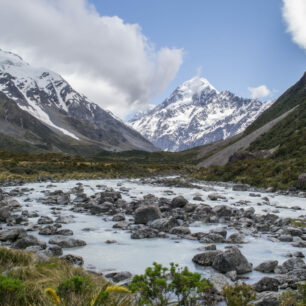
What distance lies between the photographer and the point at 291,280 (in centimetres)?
747

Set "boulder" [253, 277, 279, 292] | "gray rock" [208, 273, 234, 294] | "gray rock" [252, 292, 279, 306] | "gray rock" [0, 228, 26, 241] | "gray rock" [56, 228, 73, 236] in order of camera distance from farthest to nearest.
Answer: "gray rock" [56, 228, 73, 236]
"gray rock" [0, 228, 26, 241]
"gray rock" [208, 273, 234, 294]
"boulder" [253, 277, 279, 292]
"gray rock" [252, 292, 279, 306]

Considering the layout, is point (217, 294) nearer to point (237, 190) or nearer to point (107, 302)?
point (107, 302)

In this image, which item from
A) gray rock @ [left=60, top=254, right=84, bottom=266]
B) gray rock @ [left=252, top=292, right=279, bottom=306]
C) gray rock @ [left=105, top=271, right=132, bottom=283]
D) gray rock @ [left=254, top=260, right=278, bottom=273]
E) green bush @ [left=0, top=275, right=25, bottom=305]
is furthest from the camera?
gray rock @ [left=60, top=254, right=84, bottom=266]

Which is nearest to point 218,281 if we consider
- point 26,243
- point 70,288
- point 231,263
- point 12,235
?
point 231,263

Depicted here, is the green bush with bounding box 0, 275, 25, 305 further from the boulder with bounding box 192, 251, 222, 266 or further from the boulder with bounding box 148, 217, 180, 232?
the boulder with bounding box 148, 217, 180, 232

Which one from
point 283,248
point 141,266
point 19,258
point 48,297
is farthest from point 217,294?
point 283,248

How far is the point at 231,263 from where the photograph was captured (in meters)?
8.82

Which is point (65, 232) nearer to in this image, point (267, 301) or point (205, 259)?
point (205, 259)

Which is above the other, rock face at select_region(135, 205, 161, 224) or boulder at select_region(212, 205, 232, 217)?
boulder at select_region(212, 205, 232, 217)

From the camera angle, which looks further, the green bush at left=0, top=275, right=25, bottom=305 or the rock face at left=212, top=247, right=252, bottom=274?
the rock face at left=212, top=247, right=252, bottom=274

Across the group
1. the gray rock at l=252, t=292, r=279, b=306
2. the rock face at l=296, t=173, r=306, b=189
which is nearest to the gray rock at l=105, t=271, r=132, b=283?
the gray rock at l=252, t=292, r=279, b=306

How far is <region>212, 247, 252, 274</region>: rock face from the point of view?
28.9 feet

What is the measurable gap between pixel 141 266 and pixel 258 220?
33.4ft

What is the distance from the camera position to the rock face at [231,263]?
28.9 feet
